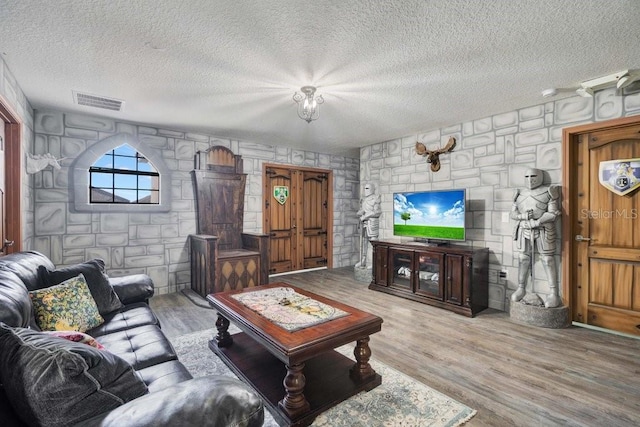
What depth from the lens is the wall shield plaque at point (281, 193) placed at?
5.61 m

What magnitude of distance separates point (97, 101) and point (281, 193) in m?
3.04

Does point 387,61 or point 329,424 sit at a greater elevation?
point 387,61

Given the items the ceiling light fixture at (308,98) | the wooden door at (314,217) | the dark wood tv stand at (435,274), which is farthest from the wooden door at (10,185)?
the dark wood tv stand at (435,274)

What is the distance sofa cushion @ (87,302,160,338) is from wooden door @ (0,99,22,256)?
A: 130 cm

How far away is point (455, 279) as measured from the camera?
3643 mm

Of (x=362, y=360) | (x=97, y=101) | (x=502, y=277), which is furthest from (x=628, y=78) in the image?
(x=97, y=101)

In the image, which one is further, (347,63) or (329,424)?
(347,63)

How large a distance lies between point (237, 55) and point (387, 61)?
1.15 metres

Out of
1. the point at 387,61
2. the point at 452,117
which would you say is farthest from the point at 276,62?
the point at 452,117

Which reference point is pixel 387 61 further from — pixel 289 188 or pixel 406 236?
pixel 289 188

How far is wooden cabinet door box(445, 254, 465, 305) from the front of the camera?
3590 mm

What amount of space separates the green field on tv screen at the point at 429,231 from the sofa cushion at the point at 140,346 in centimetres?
335

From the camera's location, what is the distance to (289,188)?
578 cm

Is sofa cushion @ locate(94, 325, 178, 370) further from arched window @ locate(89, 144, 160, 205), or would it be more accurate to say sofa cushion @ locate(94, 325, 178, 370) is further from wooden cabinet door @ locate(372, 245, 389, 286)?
wooden cabinet door @ locate(372, 245, 389, 286)
